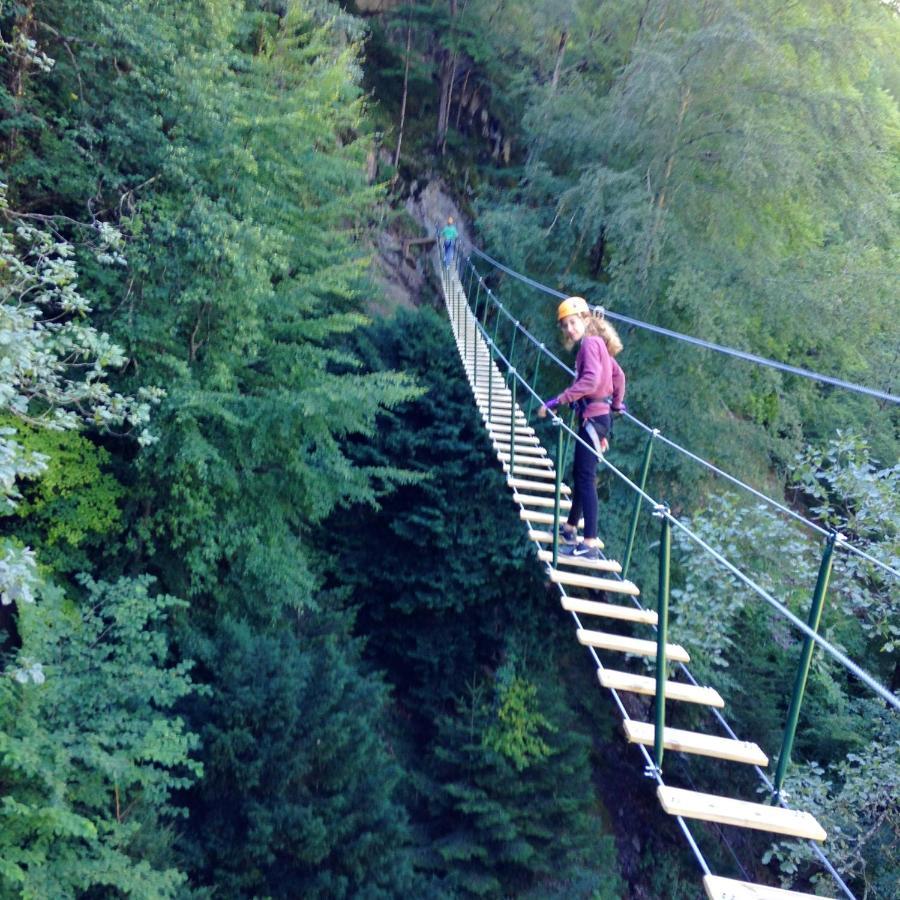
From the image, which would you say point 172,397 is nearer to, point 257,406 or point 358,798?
point 257,406

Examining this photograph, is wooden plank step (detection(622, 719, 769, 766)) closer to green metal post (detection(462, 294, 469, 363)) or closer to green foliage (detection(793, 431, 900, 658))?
green foliage (detection(793, 431, 900, 658))

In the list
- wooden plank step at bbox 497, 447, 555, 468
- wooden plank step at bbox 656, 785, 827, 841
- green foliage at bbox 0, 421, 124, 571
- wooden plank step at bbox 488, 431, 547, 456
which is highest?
wooden plank step at bbox 488, 431, 547, 456

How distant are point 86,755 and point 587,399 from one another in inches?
151

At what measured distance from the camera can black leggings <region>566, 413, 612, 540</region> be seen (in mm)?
4004

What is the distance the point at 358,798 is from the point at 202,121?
6.03m

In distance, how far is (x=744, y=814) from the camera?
7.66 ft

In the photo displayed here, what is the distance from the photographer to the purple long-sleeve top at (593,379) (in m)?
3.94

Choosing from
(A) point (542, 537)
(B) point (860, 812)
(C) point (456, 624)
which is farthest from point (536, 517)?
(C) point (456, 624)

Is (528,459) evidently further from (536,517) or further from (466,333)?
(466,333)

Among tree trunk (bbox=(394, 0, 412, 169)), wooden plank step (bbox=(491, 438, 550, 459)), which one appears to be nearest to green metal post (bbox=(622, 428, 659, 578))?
wooden plank step (bbox=(491, 438, 550, 459))

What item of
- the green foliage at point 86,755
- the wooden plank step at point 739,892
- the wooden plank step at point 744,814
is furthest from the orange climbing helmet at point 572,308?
the green foliage at point 86,755

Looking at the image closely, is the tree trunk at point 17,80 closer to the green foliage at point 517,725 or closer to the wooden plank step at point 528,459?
the wooden plank step at point 528,459

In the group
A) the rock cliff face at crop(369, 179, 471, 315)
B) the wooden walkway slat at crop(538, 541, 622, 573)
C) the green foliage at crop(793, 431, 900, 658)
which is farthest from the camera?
the rock cliff face at crop(369, 179, 471, 315)

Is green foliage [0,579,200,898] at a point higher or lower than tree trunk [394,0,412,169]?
lower
